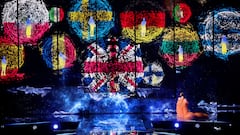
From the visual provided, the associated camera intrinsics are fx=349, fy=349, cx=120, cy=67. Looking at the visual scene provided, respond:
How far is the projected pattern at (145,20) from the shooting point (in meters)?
5.38

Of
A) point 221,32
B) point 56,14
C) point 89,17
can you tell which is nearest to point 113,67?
point 89,17

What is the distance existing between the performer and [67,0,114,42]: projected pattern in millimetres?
1558

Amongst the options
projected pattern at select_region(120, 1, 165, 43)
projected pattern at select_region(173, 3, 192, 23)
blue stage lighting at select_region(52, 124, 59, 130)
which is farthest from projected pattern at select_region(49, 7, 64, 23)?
projected pattern at select_region(173, 3, 192, 23)

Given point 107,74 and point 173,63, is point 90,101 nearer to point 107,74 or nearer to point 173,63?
point 107,74

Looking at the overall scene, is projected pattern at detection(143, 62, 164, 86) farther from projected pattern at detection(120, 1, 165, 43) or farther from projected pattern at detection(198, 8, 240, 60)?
projected pattern at detection(198, 8, 240, 60)

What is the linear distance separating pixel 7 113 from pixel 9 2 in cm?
170

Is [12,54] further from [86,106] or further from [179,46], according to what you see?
[179,46]

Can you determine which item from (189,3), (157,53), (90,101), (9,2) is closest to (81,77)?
(90,101)

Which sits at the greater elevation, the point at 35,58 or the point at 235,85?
the point at 35,58

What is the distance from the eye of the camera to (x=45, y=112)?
538cm

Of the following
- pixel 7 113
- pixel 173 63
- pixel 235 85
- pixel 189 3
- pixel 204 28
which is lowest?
pixel 7 113

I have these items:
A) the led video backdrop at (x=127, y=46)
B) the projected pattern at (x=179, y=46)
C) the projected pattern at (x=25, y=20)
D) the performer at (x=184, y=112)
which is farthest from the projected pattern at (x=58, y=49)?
the performer at (x=184, y=112)

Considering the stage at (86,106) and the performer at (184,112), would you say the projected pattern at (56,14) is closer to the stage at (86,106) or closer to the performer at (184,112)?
the stage at (86,106)

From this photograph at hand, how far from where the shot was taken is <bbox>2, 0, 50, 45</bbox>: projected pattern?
5.34 m
